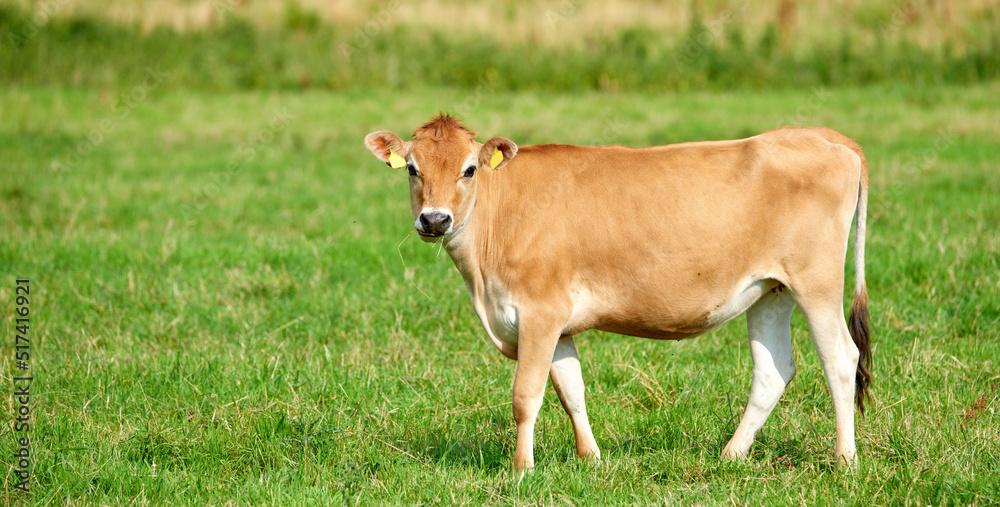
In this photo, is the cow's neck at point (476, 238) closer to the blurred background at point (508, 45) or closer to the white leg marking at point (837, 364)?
the white leg marking at point (837, 364)

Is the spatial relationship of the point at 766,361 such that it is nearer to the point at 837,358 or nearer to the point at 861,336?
the point at 837,358

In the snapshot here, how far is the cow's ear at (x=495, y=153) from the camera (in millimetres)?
4621

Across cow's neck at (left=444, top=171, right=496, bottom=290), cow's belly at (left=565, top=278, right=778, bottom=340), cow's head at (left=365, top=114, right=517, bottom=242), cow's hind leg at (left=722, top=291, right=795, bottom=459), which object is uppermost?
cow's head at (left=365, top=114, right=517, bottom=242)

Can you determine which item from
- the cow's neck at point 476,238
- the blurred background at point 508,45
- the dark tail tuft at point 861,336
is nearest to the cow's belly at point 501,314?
the cow's neck at point 476,238

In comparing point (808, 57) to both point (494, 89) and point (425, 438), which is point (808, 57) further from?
point (425, 438)

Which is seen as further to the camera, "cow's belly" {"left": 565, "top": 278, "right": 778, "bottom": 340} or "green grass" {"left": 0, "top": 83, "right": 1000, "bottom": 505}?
"cow's belly" {"left": 565, "top": 278, "right": 778, "bottom": 340}

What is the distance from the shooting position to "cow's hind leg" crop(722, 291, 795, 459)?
4.89 metres

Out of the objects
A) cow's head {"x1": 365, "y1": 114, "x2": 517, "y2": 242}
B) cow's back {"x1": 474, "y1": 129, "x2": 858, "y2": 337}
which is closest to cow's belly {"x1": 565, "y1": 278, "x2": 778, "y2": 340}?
cow's back {"x1": 474, "y1": 129, "x2": 858, "y2": 337}

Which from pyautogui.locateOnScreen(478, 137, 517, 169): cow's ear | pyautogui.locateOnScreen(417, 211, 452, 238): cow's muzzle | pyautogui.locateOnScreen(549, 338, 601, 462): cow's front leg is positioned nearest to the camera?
pyautogui.locateOnScreen(417, 211, 452, 238): cow's muzzle

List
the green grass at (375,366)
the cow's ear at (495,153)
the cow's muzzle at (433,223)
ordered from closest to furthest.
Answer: the cow's muzzle at (433,223) → the green grass at (375,366) → the cow's ear at (495,153)

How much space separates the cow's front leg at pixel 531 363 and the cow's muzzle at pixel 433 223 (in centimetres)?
59

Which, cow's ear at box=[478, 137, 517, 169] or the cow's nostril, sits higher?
cow's ear at box=[478, 137, 517, 169]

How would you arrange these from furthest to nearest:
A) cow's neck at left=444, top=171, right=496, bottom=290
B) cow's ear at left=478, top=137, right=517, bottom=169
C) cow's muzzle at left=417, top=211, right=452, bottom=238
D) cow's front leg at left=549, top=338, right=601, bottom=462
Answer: cow's front leg at left=549, top=338, right=601, bottom=462, cow's neck at left=444, top=171, right=496, bottom=290, cow's ear at left=478, top=137, right=517, bottom=169, cow's muzzle at left=417, top=211, right=452, bottom=238

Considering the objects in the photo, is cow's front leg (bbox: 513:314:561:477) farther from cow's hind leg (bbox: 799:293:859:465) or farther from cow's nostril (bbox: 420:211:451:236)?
cow's hind leg (bbox: 799:293:859:465)
